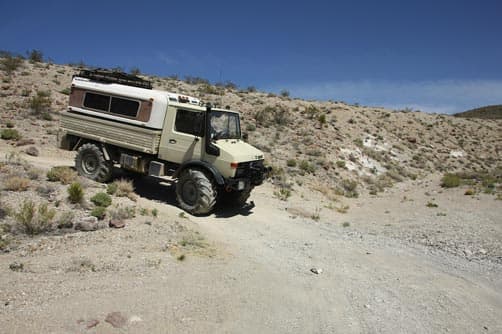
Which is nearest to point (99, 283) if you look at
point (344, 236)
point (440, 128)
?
point (344, 236)

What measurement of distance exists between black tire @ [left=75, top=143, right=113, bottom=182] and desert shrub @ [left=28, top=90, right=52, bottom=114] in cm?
1037

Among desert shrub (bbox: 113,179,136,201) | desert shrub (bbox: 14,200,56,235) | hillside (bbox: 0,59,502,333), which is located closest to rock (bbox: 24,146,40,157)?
hillside (bbox: 0,59,502,333)

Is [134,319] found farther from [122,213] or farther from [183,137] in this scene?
[183,137]

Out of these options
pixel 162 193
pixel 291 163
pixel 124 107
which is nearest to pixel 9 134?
pixel 124 107

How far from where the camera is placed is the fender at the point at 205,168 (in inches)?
→ 372

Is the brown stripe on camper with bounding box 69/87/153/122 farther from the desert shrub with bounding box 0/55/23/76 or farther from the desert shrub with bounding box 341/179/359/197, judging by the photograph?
the desert shrub with bounding box 0/55/23/76

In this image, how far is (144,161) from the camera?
10484 mm

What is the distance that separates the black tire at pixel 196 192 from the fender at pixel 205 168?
0.14 m

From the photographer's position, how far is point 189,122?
9.84 meters

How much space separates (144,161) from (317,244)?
18.3 feet

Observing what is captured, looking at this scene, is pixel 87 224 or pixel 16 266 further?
pixel 87 224

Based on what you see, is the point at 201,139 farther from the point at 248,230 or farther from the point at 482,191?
the point at 482,191

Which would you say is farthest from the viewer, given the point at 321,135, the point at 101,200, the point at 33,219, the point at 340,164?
the point at 321,135

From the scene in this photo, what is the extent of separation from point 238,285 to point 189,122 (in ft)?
17.2
